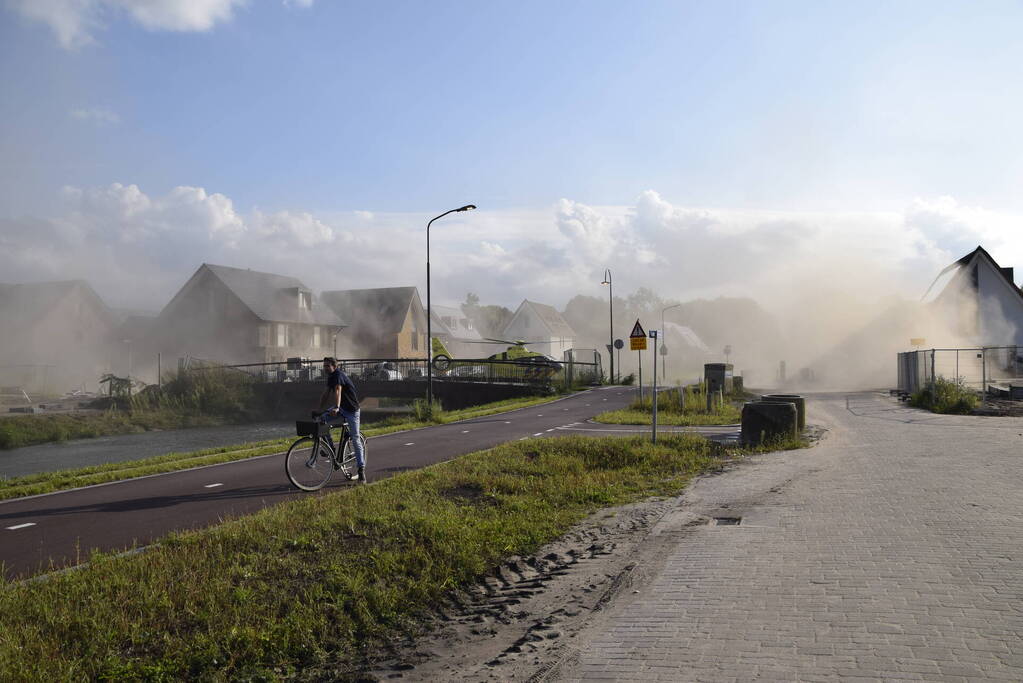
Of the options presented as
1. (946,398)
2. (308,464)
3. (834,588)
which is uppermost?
(946,398)

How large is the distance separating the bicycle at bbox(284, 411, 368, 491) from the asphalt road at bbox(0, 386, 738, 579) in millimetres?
243

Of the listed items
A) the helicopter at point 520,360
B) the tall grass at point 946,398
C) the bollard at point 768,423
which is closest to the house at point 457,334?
the helicopter at point 520,360

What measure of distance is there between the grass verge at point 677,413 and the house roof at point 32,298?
2225 inches

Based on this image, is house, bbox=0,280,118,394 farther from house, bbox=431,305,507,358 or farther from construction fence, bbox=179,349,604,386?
house, bbox=431,305,507,358

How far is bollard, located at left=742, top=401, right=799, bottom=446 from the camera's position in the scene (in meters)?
16.1

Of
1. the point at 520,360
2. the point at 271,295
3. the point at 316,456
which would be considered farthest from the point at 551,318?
the point at 316,456

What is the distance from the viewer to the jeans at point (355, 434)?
1159cm

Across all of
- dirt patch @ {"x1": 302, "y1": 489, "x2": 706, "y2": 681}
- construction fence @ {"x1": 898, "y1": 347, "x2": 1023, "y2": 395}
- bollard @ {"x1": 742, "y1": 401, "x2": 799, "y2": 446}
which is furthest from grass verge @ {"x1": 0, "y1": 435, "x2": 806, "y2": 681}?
construction fence @ {"x1": 898, "y1": 347, "x2": 1023, "y2": 395}

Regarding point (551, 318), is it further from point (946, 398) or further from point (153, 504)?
point (153, 504)

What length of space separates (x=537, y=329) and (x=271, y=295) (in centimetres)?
3740

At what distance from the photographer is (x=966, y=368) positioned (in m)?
47.5

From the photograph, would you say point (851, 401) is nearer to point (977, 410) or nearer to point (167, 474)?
point (977, 410)

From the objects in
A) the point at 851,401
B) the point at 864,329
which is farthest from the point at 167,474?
the point at 864,329

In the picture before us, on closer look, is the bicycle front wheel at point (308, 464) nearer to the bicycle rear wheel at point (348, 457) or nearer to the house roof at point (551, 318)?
the bicycle rear wheel at point (348, 457)
